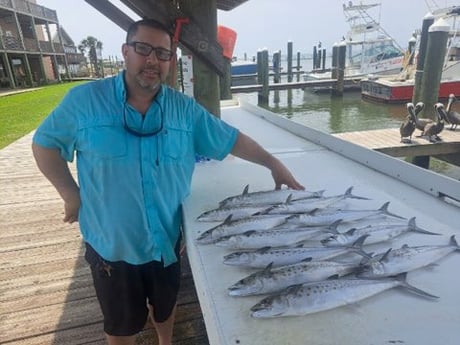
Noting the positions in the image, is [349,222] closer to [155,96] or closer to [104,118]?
[155,96]

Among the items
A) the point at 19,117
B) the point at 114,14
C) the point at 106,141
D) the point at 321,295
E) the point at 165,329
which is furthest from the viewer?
the point at 19,117

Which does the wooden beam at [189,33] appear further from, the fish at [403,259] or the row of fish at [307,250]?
the fish at [403,259]

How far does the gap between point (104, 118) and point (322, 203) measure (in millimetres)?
1470

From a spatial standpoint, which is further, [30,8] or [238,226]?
[30,8]

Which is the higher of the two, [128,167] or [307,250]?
[128,167]

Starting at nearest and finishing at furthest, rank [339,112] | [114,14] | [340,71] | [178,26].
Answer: [178,26]
[114,14]
[339,112]
[340,71]

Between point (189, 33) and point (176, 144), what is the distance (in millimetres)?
1321

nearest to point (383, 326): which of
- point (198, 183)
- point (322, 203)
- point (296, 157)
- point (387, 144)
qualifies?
point (322, 203)

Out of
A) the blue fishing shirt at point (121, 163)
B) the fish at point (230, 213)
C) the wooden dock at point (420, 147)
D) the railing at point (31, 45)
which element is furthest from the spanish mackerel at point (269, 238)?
the railing at point (31, 45)

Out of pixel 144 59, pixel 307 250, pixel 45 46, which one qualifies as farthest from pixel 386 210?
pixel 45 46

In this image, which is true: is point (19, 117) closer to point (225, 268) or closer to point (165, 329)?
point (165, 329)

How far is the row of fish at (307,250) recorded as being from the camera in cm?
141

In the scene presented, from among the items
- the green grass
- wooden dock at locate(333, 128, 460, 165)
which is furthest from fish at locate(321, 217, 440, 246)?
the green grass

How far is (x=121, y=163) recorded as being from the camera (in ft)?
6.01
